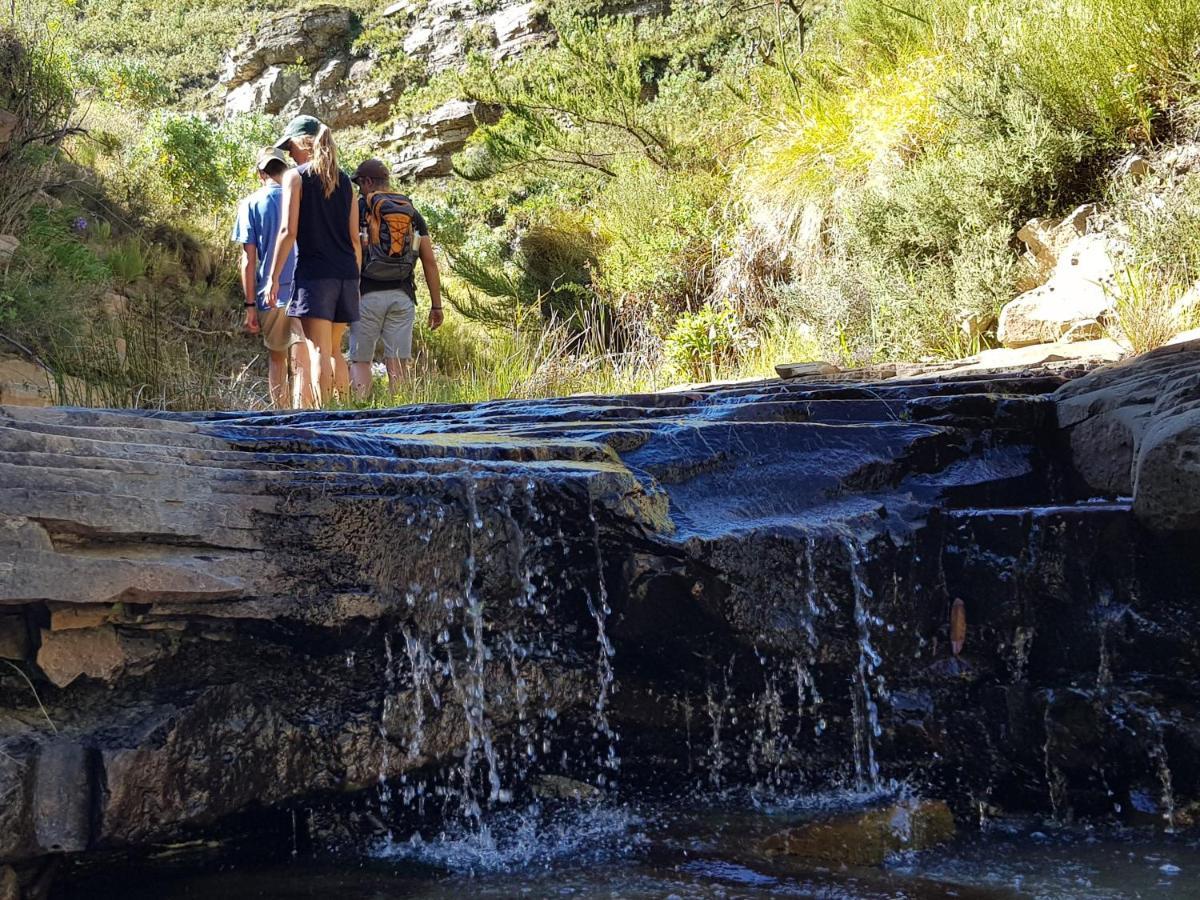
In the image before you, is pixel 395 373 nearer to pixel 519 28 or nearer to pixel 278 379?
pixel 278 379

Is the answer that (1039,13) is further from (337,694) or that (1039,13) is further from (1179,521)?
(337,694)

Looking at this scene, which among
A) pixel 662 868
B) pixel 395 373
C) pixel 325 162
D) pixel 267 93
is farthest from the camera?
pixel 267 93

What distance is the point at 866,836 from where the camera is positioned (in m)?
2.99

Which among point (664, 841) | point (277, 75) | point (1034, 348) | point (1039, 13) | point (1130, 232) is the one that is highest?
point (277, 75)

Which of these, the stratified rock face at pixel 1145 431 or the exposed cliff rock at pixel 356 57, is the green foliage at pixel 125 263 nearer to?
the stratified rock face at pixel 1145 431

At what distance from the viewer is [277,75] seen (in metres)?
34.5

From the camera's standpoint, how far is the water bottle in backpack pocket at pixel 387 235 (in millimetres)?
6781

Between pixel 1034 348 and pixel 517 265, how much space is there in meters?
9.64

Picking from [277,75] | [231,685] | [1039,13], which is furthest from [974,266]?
[277,75]

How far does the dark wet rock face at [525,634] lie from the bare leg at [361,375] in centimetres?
301

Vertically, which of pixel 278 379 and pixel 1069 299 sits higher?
pixel 1069 299

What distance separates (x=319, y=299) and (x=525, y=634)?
3.14 m

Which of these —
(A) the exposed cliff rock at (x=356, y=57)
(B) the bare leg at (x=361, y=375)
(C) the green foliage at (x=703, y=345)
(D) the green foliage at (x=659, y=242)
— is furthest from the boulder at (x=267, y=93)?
(B) the bare leg at (x=361, y=375)

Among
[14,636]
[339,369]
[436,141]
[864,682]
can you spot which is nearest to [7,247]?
[339,369]
